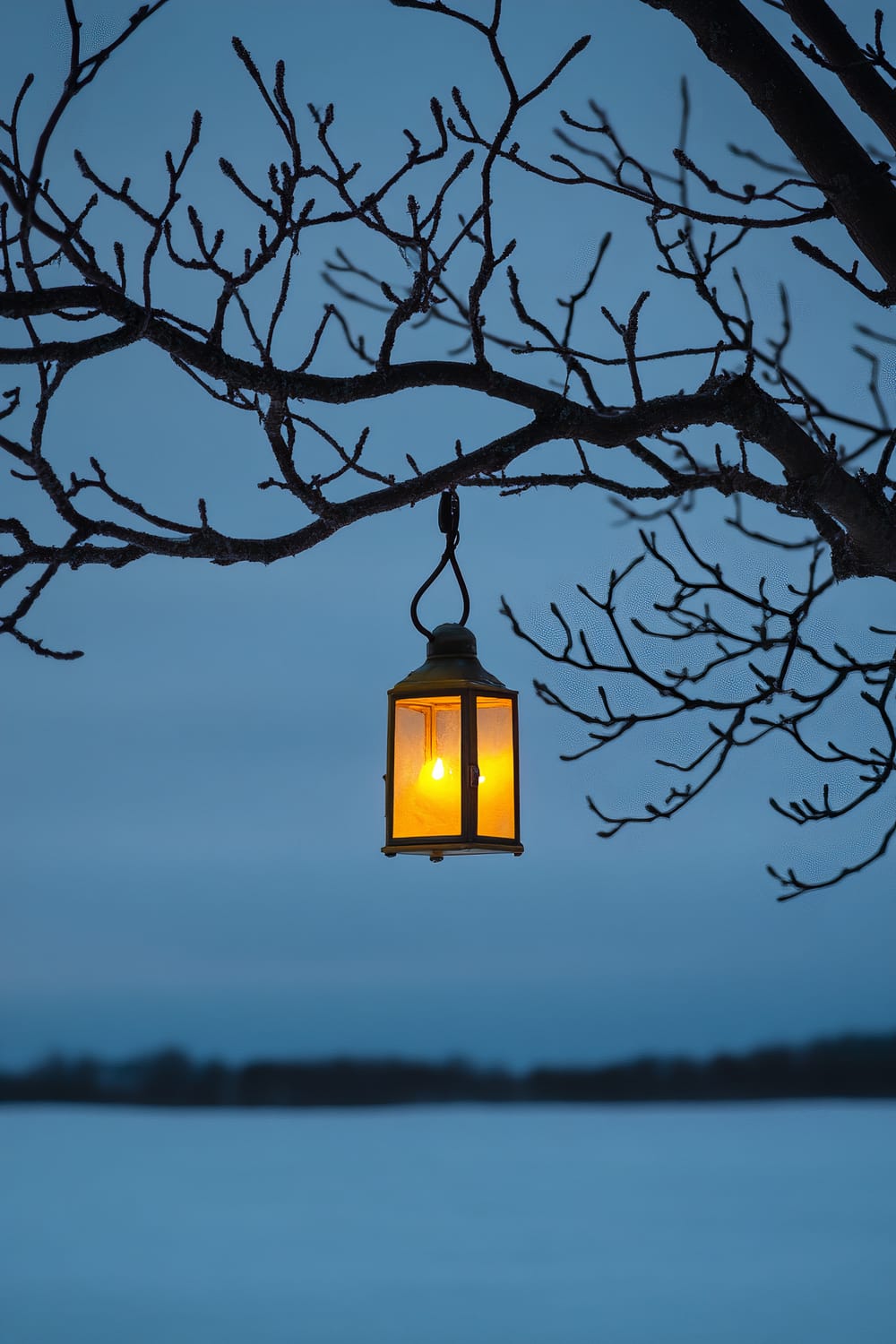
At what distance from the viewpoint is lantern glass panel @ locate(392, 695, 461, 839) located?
6.25ft

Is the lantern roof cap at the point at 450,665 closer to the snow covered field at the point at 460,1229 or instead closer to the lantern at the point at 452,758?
the lantern at the point at 452,758

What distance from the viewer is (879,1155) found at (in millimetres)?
8305

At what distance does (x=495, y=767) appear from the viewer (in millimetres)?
1985

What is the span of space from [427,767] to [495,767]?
109mm

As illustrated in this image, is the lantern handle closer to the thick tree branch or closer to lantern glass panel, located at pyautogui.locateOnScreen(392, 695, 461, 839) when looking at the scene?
lantern glass panel, located at pyautogui.locateOnScreen(392, 695, 461, 839)

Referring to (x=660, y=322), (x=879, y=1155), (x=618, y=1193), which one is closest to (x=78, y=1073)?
(x=618, y=1193)

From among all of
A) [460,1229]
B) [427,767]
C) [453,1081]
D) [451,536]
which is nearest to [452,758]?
[427,767]

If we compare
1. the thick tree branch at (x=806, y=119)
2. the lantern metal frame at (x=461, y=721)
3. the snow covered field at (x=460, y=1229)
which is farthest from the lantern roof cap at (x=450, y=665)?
the snow covered field at (x=460, y=1229)

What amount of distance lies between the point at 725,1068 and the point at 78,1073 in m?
3.98

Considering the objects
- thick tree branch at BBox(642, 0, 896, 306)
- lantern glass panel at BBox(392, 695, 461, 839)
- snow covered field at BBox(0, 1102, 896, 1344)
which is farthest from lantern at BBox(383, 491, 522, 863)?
snow covered field at BBox(0, 1102, 896, 1344)

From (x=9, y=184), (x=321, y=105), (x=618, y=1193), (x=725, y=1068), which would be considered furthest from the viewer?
(x=618, y=1193)

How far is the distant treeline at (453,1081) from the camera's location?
6.60 m

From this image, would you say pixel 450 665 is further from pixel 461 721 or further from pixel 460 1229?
pixel 460 1229

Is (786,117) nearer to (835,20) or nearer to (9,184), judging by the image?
(835,20)
